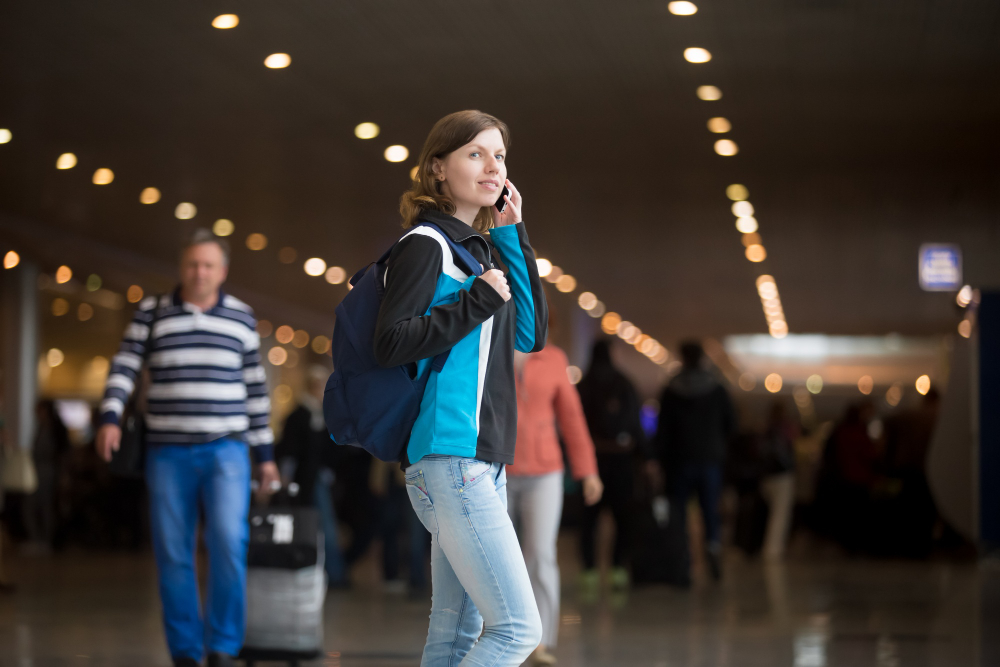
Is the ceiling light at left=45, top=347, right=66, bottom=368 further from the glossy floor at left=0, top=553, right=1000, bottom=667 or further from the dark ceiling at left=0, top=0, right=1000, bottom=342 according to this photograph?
the glossy floor at left=0, top=553, right=1000, bottom=667

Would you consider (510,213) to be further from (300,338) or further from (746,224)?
(300,338)

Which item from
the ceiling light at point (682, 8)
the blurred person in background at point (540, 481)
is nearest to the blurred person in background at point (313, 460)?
the blurred person in background at point (540, 481)

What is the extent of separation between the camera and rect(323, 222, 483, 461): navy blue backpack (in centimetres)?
284

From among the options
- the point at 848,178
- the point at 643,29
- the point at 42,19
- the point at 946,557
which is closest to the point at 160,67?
the point at 42,19

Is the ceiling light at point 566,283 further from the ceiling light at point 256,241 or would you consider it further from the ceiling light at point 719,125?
the ceiling light at point 719,125

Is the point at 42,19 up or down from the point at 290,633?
up

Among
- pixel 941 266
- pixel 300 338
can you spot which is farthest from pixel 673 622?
pixel 300 338

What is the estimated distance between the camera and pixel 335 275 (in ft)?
68.2

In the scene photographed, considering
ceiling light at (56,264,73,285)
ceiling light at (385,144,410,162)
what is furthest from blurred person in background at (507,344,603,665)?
ceiling light at (56,264,73,285)

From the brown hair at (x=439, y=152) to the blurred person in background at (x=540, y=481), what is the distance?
2646 millimetres

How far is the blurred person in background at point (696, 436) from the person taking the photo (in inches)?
396

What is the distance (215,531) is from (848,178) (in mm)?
8545

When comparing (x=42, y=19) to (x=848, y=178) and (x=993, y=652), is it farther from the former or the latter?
(x=848, y=178)

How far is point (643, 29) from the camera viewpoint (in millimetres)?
7086
